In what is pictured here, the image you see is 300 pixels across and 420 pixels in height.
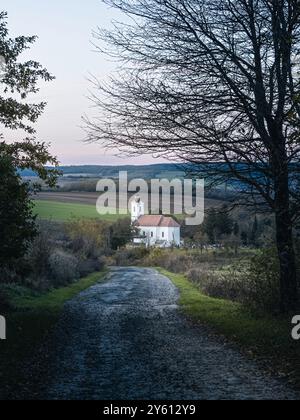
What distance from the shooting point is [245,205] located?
47.9 feet

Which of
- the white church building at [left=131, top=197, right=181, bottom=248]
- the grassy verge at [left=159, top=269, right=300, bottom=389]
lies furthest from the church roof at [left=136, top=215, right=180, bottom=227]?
the grassy verge at [left=159, top=269, right=300, bottom=389]

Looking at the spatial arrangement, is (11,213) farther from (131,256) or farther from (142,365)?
(131,256)

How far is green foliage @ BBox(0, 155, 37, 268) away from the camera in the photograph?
15.2 m

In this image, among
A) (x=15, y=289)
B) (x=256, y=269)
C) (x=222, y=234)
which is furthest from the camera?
(x=222, y=234)

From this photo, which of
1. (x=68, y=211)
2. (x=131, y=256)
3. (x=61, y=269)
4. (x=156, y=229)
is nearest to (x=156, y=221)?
(x=156, y=229)

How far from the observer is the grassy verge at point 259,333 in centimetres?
1006

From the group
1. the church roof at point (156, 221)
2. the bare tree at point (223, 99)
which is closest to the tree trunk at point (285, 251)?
the bare tree at point (223, 99)

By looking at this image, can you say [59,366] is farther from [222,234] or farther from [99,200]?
[99,200]

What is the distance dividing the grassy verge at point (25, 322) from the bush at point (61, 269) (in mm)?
2477

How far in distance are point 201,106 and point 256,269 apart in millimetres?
5718

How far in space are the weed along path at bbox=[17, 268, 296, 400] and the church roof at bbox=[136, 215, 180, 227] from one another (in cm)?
7692

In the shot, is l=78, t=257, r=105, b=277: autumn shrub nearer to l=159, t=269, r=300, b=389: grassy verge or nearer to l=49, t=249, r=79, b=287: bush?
l=49, t=249, r=79, b=287: bush

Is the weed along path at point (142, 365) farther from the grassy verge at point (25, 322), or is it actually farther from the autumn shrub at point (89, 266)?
the autumn shrub at point (89, 266)

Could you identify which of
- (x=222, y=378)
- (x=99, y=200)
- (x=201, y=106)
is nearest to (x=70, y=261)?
(x=201, y=106)
